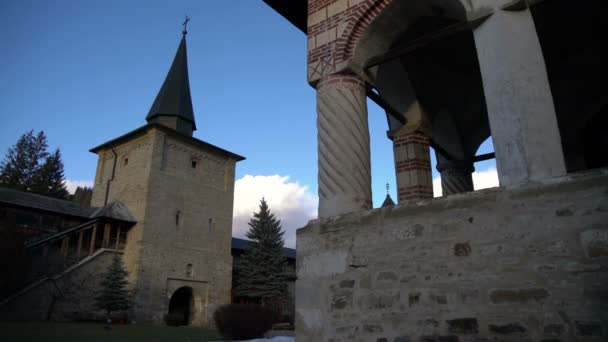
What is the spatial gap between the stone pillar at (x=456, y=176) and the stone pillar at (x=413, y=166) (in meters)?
1.15

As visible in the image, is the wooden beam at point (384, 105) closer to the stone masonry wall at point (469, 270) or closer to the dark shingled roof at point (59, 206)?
the stone masonry wall at point (469, 270)

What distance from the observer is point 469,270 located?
3.02m

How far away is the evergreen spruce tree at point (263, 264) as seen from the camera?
2417 centimetres

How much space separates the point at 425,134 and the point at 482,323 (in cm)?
419

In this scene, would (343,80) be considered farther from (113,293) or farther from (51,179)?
(51,179)

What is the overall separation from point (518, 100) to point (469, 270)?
1.41m

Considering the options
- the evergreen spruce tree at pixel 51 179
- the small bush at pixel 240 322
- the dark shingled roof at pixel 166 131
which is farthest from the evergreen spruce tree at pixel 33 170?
the small bush at pixel 240 322

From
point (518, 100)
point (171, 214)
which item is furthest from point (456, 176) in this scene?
point (171, 214)

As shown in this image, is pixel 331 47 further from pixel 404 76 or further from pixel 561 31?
pixel 561 31

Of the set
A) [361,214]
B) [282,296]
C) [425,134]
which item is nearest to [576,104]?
[425,134]

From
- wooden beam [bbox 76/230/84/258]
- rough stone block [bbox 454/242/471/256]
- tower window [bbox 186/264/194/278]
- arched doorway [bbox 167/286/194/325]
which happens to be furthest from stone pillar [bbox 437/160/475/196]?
arched doorway [bbox 167/286/194/325]

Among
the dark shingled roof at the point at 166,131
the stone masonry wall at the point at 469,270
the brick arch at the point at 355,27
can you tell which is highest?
the dark shingled roof at the point at 166,131

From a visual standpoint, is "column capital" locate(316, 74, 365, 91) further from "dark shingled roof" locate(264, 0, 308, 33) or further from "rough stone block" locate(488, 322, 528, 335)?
"rough stone block" locate(488, 322, 528, 335)

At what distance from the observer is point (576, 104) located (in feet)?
24.4
